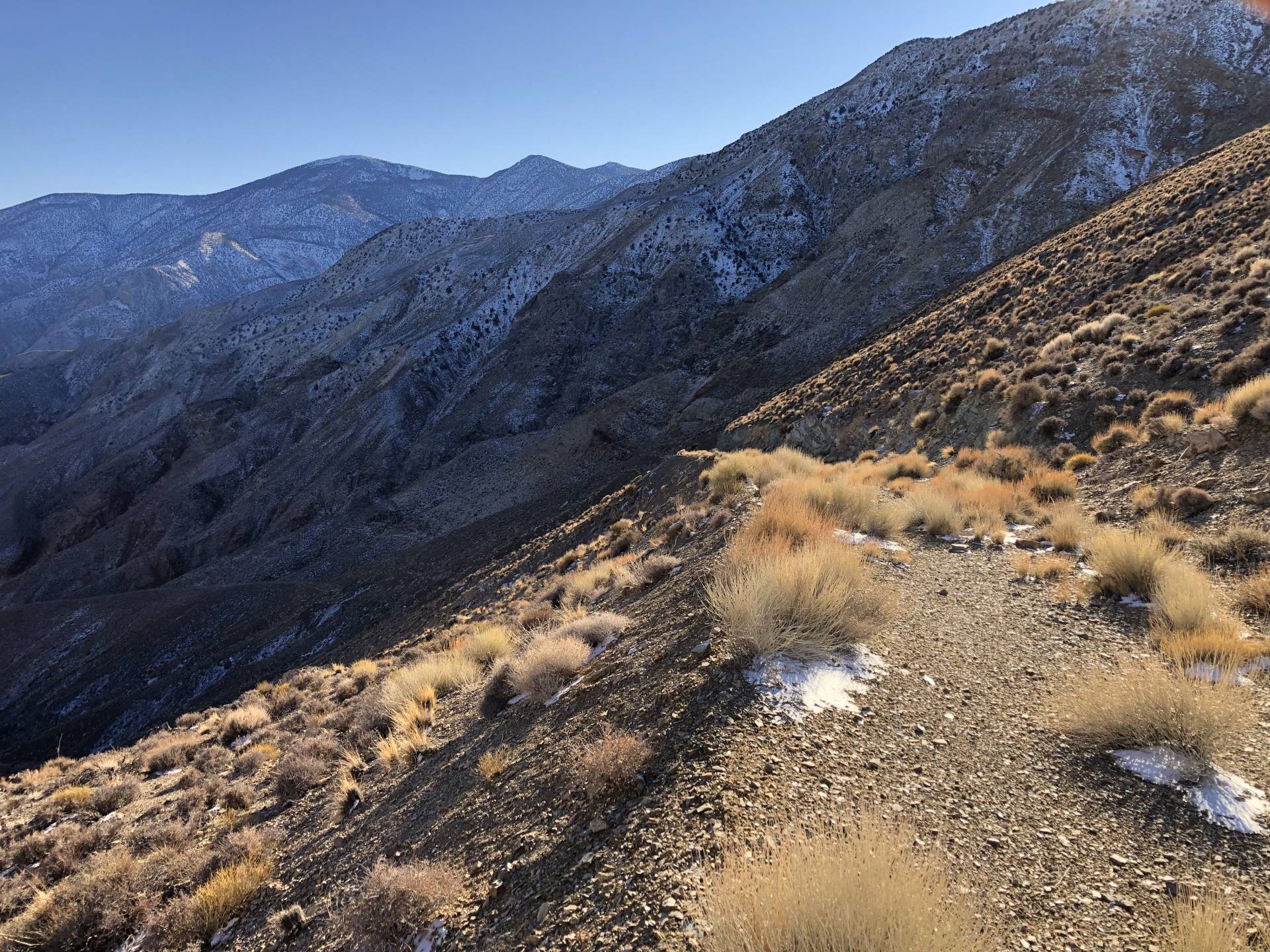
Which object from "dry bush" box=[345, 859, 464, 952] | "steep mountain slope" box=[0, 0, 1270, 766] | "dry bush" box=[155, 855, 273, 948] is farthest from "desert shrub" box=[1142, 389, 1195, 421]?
"steep mountain slope" box=[0, 0, 1270, 766]

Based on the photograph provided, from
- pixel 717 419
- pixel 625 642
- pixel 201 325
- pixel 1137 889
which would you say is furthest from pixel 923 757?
pixel 201 325

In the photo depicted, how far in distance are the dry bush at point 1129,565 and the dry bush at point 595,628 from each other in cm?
482

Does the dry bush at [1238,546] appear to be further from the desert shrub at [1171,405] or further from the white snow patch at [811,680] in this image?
the desert shrub at [1171,405]

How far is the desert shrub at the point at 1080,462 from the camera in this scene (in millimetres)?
10469

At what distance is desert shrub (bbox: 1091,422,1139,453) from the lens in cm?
1030

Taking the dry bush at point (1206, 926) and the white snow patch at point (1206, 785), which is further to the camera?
the white snow patch at point (1206, 785)

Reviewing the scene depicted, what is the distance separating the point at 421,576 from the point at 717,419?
1954 centimetres

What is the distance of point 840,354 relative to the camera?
33.7 meters

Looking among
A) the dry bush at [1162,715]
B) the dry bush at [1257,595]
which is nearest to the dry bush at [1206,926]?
the dry bush at [1162,715]

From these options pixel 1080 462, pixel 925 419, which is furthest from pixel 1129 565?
pixel 925 419

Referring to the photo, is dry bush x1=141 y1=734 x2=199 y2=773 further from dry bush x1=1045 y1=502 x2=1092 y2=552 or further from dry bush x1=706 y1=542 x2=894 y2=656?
dry bush x1=1045 y1=502 x2=1092 y2=552

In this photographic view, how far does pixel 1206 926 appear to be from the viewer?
217 cm

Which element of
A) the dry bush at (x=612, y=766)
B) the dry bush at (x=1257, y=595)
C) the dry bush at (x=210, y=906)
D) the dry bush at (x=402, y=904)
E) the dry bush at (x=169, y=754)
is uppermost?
the dry bush at (x=612, y=766)

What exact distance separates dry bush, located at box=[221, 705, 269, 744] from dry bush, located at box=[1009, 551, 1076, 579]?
44.4ft
